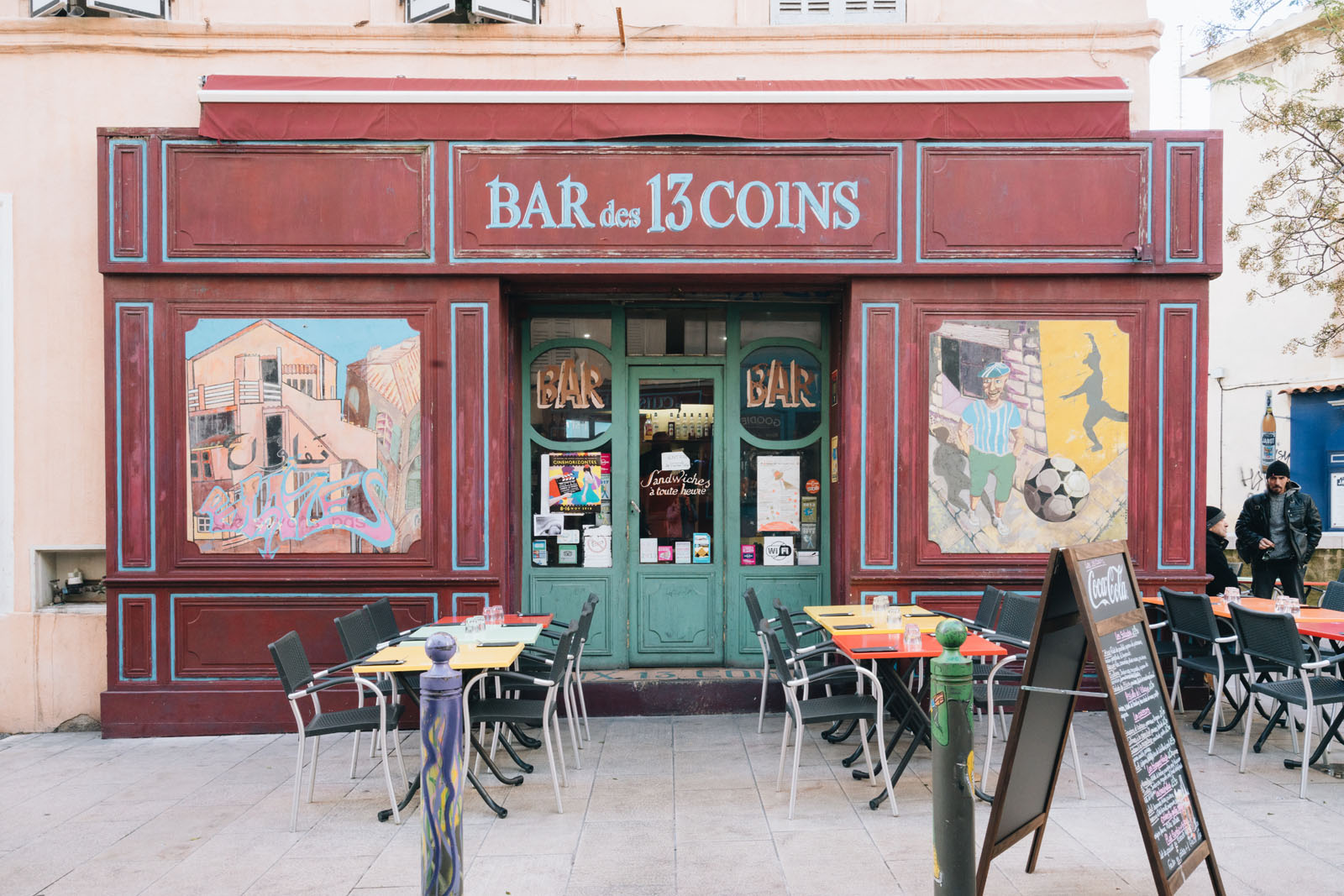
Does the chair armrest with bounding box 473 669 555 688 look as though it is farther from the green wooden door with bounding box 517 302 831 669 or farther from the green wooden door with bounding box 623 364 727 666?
the green wooden door with bounding box 623 364 727 666

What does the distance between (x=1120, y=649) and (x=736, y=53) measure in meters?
5.87

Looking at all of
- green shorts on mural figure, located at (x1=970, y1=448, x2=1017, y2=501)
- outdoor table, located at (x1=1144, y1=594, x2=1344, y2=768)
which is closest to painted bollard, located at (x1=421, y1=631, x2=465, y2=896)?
green shorts on mural figure, located at (x1=970, y1=448, x2=1017, y2=501)

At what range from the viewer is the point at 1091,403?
7.37 meters

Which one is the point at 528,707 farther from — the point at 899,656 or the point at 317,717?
the point at 899,656

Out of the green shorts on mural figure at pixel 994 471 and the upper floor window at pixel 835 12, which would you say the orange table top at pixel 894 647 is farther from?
the upper floor window at pixel 835 12

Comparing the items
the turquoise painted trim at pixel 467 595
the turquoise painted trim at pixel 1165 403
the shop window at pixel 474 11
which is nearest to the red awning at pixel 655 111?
the shop window at pixel 474 11

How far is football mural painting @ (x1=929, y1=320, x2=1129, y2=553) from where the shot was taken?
290 inches

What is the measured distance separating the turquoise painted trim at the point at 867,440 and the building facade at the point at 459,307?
1.0 inches

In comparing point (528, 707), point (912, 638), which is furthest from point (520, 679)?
point (912, 638)

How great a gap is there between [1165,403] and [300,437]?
6920 millimetres

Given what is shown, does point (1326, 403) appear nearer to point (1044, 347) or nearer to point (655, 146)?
point (1044, 347)

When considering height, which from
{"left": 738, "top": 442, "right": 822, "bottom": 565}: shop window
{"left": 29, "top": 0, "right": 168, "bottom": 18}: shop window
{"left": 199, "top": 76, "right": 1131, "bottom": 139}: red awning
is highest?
{"left": 29, "top": 0, "right": 168, "bottom": 18}: shop window

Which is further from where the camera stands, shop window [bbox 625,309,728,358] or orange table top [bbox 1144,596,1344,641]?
shop window [bbox 625,309,728,358]

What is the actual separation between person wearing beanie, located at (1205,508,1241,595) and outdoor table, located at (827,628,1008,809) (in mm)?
3285
